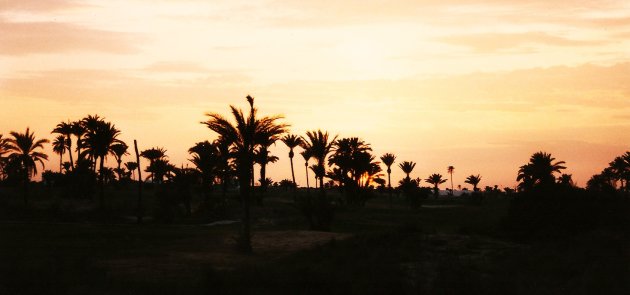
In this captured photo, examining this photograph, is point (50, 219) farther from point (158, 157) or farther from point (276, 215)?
point (158, 157)

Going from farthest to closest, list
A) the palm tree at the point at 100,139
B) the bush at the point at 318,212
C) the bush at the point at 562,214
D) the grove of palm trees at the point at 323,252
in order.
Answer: the palm tree at the point at 100,139 → the bush at the point at 318,212 → the bush at the point at 562,214 → the grove of palm trees at the point at 323,252

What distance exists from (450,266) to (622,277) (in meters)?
4.47

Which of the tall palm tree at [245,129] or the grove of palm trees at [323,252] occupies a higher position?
the tall palm tree at [245,129]

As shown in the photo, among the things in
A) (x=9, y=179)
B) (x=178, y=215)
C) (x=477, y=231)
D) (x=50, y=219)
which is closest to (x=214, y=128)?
(x=477, y=231)

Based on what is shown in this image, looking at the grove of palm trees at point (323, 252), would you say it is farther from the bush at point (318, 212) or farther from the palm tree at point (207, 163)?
the palm tree at point (207, 163)

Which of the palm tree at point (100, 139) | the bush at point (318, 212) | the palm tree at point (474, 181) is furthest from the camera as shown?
the palm tree at point (474, 181)

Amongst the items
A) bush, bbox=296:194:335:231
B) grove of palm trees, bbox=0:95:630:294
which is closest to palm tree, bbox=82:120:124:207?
grove of palm trees, bbox=0:95:630:294

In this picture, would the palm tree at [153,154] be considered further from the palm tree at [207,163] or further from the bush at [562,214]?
the bush at [562,214]

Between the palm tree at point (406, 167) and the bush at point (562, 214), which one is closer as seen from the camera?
the bush at point (562, 214)

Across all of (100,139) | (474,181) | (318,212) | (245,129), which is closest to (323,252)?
(245,129)

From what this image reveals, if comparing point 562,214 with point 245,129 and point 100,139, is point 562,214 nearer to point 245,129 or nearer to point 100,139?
point 245,129

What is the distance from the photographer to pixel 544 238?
2803 centimetres

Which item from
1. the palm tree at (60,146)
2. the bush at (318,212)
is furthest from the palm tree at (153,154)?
the bush at (318,212)

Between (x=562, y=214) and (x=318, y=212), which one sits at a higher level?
(x=318, y=212)
